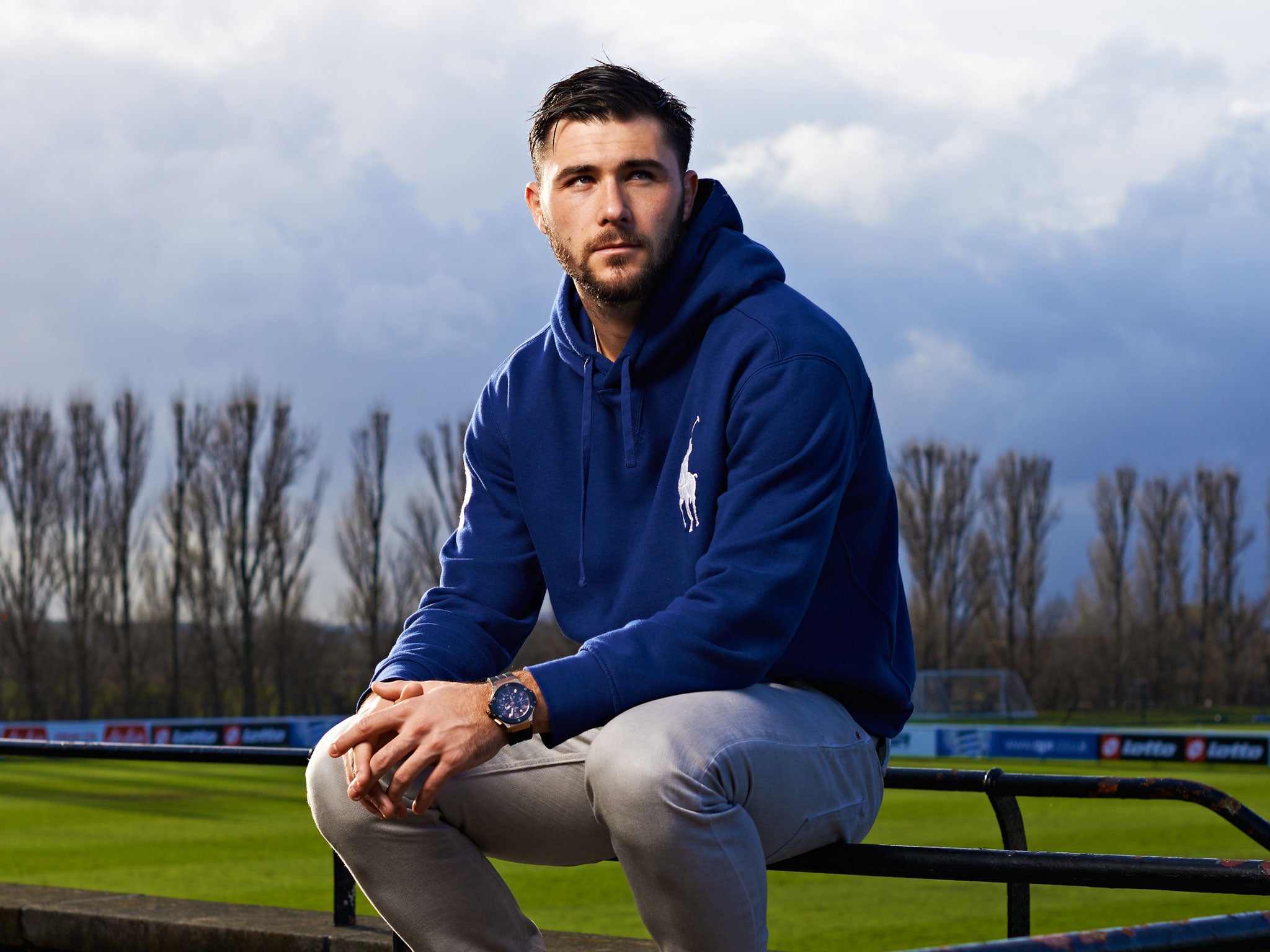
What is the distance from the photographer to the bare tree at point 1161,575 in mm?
49781

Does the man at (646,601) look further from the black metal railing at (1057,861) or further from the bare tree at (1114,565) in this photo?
the bare tree at (1114,565)

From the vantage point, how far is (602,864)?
10.7 metres

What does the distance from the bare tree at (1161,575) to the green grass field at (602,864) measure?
3285cm

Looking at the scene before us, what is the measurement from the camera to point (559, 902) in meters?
8.42

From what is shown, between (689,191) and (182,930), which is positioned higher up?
(689,191)

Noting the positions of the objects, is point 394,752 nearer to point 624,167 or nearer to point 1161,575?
point 624,167

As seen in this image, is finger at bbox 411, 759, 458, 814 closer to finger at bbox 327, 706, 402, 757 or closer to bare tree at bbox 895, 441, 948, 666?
finger at bbox 327, 706, 402, 757

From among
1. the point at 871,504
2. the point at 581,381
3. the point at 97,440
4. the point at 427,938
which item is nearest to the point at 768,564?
the point at 871,504

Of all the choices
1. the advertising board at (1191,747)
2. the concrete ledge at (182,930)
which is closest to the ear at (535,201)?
the concrete ledge at (182,930)

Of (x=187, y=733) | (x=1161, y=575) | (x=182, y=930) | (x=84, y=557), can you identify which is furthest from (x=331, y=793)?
(x=1161, y=575)

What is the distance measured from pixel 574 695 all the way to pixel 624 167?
2.69ft

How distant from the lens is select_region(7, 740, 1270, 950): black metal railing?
1.53 meters

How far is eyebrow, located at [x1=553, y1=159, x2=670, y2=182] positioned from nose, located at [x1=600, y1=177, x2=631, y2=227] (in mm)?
26

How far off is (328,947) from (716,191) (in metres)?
2.06
